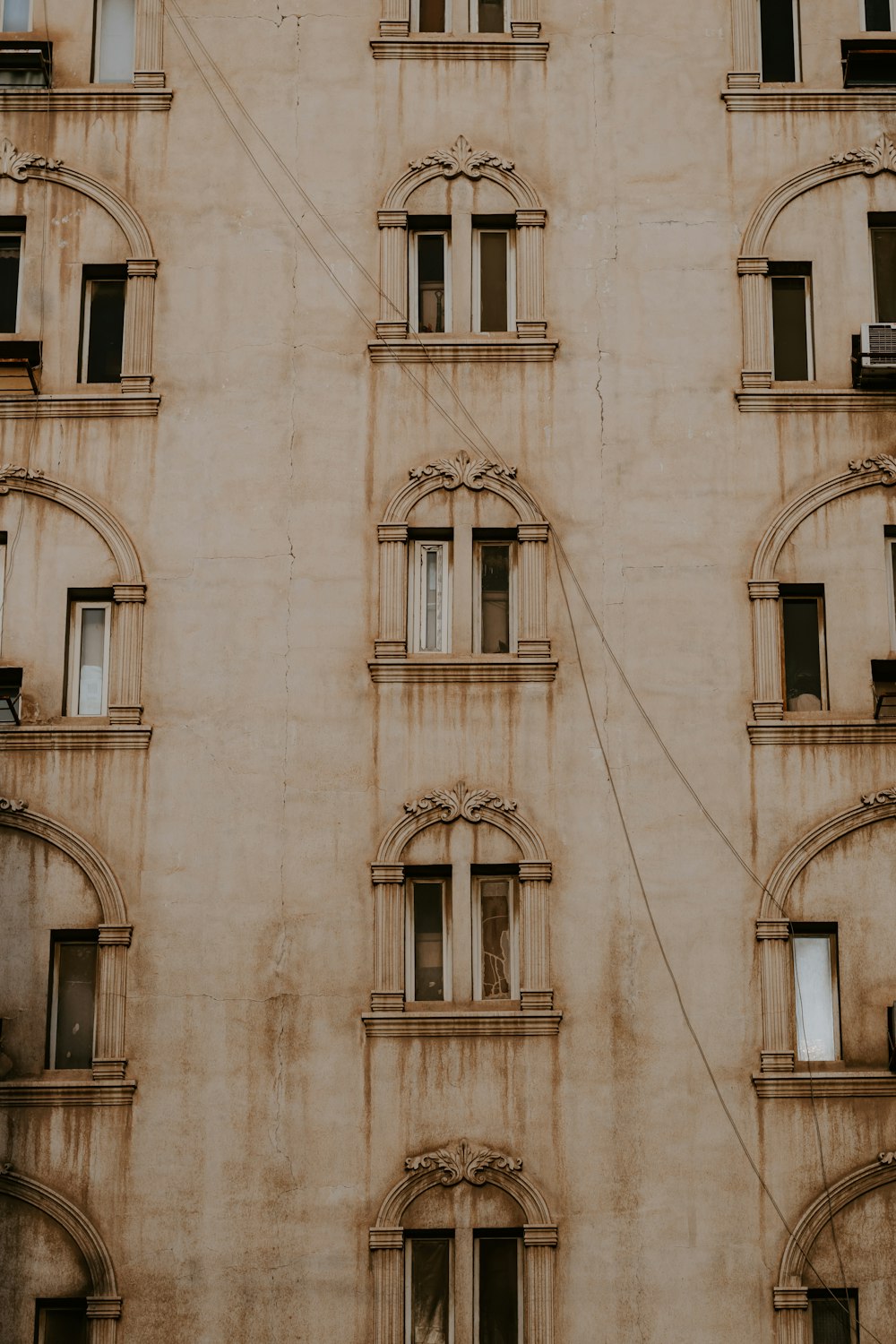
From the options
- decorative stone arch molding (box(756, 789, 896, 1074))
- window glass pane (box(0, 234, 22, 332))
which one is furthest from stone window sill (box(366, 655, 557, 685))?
window glass pane (box(0, 234, 22, 332))

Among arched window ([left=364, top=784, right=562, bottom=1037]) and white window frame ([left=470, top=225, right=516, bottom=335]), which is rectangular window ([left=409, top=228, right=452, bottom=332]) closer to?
white window frame ([left=470, top=225, right=516, bottom=335])

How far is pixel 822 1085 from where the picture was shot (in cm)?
2419

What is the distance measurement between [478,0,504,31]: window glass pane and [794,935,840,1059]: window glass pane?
13.5 m

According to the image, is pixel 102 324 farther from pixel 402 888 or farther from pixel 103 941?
pixel 402 888

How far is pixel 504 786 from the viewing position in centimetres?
2525

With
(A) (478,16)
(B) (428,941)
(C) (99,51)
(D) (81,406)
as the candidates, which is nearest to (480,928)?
(B) (428,941)

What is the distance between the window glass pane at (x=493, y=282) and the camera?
89.1 ft

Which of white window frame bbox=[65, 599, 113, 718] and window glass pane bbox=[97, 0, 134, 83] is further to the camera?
window glass pane bbox=[97, 0, 134, 83]

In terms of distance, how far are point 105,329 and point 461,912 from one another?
950cm

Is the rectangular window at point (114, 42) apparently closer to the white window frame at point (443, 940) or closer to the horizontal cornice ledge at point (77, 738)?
the horizontal cornice ledge at point (77, 738)

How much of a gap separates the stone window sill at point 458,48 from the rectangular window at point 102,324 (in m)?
4.95

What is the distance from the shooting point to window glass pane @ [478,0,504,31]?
28.2 metres

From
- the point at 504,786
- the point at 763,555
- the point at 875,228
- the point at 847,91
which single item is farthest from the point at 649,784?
the point at 847,91

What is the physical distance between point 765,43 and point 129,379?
33.6 ft
